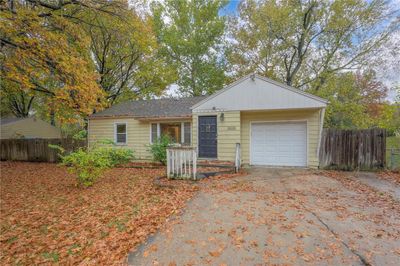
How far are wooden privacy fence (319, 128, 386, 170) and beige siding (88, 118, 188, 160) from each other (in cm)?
883

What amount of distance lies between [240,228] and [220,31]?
19824 mm

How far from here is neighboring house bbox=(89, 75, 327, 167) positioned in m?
8.82

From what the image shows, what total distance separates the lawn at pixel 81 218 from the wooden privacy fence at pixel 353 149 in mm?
6537

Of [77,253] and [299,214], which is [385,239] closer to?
[299,214]

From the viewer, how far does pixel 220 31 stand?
1969cm

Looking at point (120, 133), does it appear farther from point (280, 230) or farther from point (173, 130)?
point (280, 230)

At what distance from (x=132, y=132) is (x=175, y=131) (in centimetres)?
258

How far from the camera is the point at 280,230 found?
349 centimetres

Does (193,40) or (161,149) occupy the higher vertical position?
(193,40)

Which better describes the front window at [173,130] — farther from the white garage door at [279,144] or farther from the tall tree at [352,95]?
the tall tree at [352,95]

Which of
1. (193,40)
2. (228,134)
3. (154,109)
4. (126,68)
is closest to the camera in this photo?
(228,134)

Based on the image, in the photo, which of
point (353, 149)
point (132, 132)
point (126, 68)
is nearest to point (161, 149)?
point (132, 132)

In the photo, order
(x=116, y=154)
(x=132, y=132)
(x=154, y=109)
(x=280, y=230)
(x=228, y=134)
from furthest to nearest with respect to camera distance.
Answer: (x=154, y=109), (x=132, y=132), (x=228, y=134), (x=116, y=154), (x=280, y=230)

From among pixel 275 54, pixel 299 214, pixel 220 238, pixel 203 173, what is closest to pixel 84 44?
pixel 203 173
